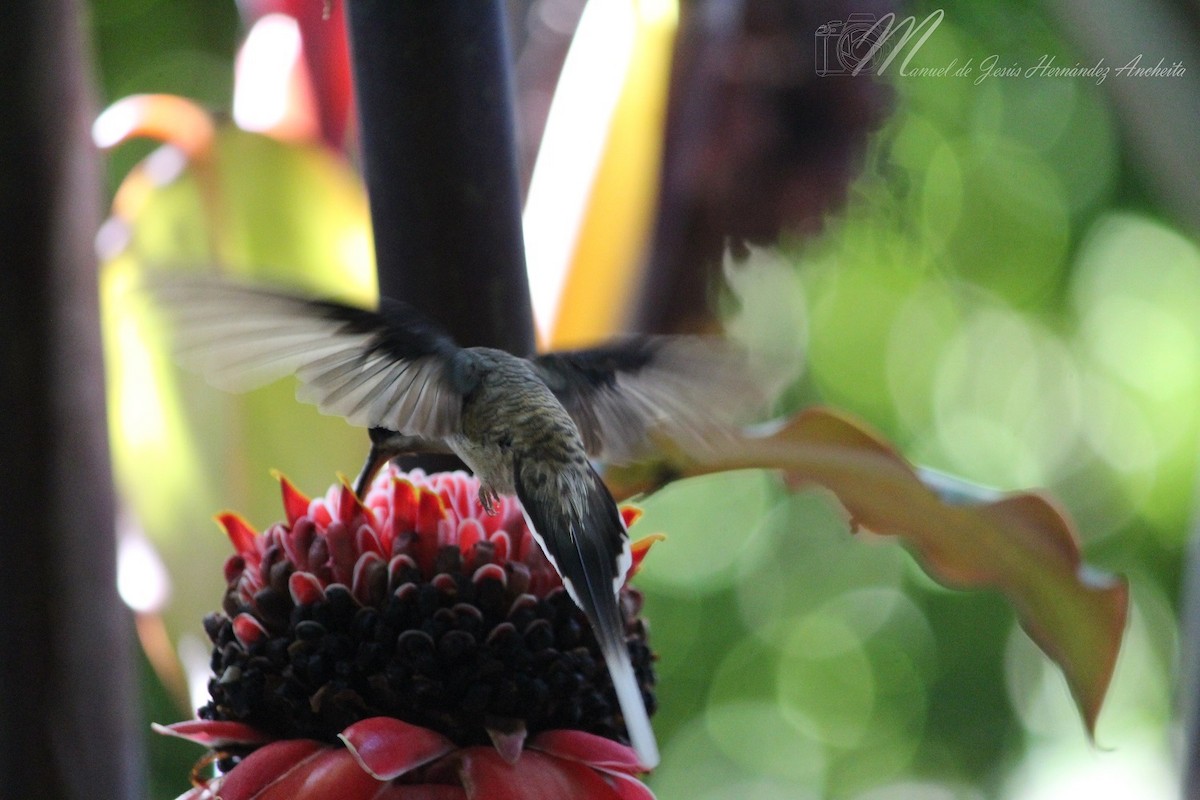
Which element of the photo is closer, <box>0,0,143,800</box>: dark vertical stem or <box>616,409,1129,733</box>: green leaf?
<box>0,0,143,800</box>: dark vertical stem

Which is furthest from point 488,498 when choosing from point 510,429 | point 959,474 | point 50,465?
point 959,474

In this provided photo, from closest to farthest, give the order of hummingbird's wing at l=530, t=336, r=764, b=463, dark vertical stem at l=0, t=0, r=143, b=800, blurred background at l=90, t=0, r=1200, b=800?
dark vertical stem at l=0, t=0, r=143, b=800 → hummingbird's wing at l=530, t=336, r=764, b=463 → blurred background at l=90, t=0, r=1200, b=800

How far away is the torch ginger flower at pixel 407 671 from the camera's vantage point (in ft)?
1.10

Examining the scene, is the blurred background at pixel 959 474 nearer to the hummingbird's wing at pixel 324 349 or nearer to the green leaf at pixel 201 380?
the green leaf at pixel 201 380

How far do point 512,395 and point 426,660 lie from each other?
9 centimetres

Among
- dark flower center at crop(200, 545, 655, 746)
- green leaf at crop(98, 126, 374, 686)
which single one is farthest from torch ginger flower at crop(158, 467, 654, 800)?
green leaf at crop(98, 126, 374, 686)

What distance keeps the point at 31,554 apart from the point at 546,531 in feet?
0.45

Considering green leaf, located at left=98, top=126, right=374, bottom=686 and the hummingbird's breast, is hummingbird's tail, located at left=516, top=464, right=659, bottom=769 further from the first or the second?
green leaf, located at left=98, top=126, right=374, bottom=686

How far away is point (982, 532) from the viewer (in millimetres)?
418

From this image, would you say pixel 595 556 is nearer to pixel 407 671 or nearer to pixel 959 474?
pixel 407 671

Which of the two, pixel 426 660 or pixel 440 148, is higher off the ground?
pixel 440 148

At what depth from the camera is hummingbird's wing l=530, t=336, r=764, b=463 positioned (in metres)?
0.40

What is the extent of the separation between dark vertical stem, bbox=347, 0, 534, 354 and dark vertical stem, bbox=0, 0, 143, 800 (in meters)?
0.09

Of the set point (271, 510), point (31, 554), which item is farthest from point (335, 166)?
point (31, 554)
